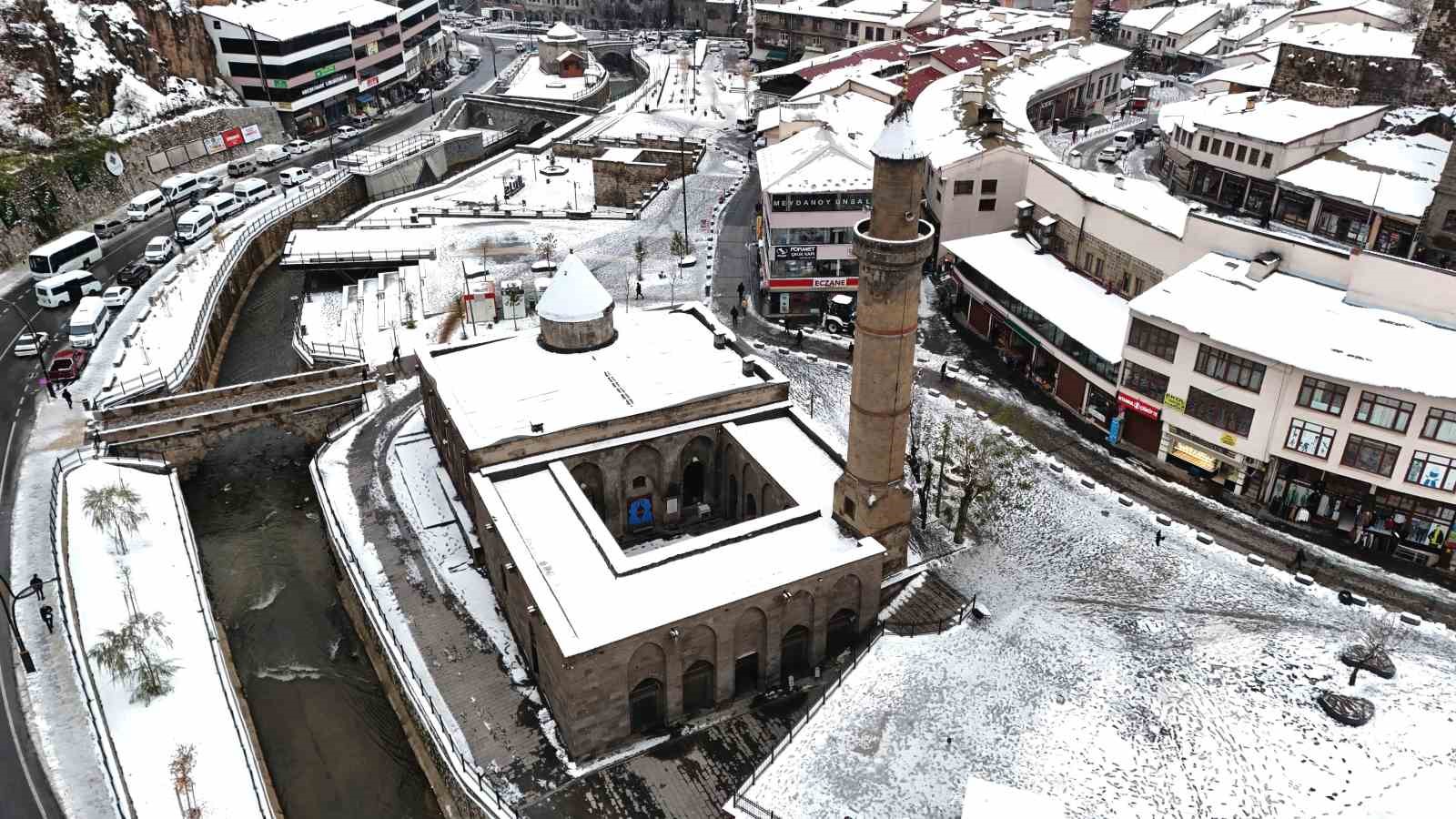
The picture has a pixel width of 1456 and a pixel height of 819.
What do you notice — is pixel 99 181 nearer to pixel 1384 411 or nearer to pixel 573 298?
pixel 573 298

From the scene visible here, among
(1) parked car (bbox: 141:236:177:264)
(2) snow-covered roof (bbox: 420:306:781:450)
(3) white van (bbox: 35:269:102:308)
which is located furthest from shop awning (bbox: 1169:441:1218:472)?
(1) parked car (bbox: 141:236:177:264)

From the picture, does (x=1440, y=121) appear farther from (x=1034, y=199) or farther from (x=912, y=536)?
(x=912, y=536)

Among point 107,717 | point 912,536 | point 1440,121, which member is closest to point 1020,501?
point 912,536

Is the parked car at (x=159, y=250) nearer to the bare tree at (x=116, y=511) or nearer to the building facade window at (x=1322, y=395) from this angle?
the bare tree at (x=116, y=511)

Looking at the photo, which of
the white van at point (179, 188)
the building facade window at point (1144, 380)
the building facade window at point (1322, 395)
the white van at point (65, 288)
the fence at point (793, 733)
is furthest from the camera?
the white van at point (179, 188)

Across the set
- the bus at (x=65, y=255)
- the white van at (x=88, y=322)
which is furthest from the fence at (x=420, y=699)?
the bus at (x=65, y=255)

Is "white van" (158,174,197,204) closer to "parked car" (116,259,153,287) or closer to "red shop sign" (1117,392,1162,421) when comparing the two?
"parked car" (116,259,153,287)
